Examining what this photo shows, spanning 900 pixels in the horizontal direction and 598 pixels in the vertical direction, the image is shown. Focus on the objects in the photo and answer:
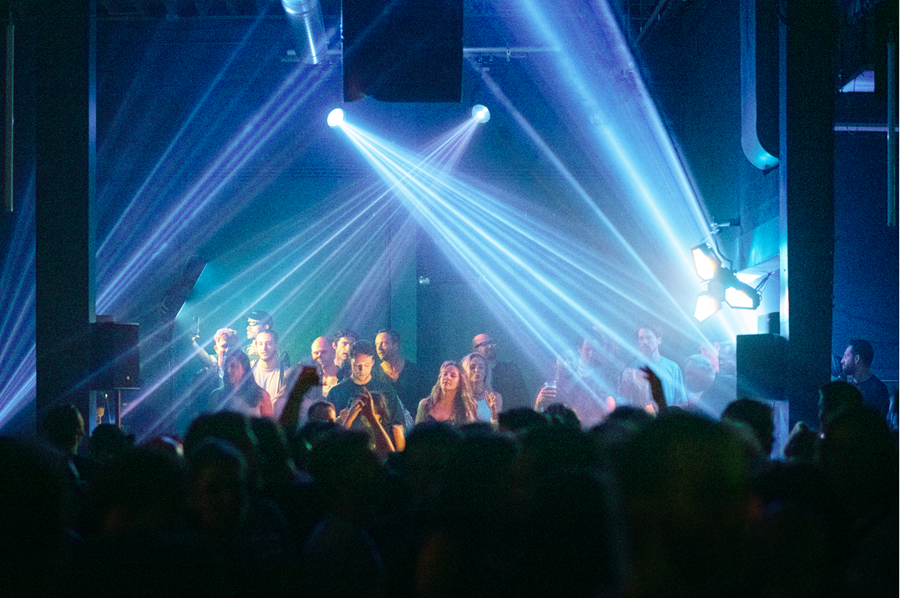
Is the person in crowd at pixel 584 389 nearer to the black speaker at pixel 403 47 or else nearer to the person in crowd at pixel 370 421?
the person in crowd at pixel 370 421

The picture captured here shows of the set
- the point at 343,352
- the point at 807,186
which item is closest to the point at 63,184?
the point at 343,352

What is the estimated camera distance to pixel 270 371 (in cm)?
971

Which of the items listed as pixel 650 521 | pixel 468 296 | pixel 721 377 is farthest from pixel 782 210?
pixel 468 296

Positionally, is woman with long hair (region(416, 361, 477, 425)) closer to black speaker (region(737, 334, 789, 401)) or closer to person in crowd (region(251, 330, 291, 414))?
black speaker (region(737, 334, 789, 401))

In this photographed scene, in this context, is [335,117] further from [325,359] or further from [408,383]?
[408,383]

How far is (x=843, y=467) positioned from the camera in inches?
95.0

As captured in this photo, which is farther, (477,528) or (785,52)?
(785,52)

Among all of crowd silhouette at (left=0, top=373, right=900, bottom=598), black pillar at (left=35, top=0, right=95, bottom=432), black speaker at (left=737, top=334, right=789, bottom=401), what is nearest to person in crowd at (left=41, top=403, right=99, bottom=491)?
crowd silhouette at (left=0, top=373, right=900, bottom=598)

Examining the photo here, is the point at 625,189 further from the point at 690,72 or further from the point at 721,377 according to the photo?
the point at 721,377

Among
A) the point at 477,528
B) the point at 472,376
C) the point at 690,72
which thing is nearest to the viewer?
the point at 477,528

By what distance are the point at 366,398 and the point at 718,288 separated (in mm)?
4307

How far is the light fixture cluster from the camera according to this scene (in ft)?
26.5

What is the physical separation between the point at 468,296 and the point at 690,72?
4.46 metres

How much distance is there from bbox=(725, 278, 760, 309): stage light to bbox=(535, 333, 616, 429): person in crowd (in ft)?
5.24
